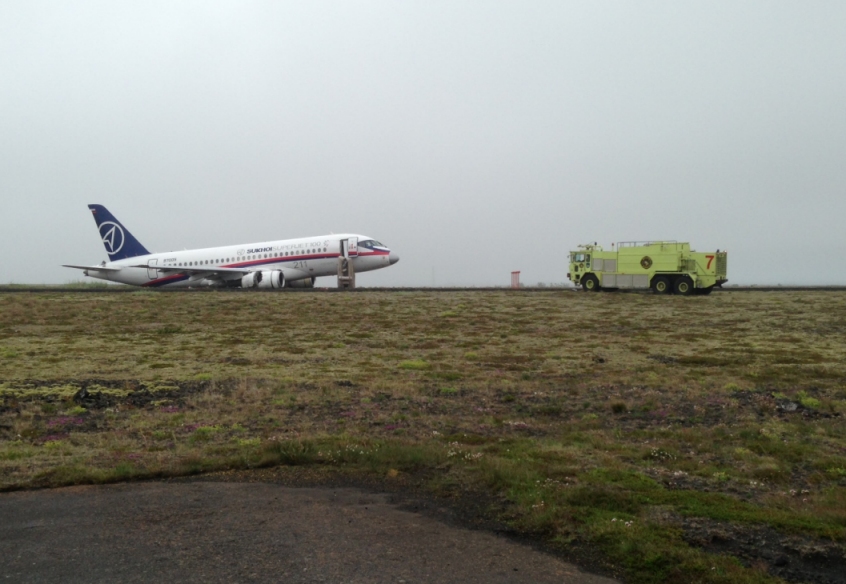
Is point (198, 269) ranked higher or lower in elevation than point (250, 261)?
lower

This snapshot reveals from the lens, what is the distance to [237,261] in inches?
1967

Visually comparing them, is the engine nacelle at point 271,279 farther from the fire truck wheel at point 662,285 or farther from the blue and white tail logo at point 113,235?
the fire truck wheel at point 662,285

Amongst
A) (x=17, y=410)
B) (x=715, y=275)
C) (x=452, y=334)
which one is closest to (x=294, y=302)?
(x=452, y=334)

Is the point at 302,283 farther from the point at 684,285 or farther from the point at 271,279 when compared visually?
the point at 684,285

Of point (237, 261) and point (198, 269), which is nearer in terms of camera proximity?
point (198, 269)

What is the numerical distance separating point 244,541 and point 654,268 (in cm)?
3850

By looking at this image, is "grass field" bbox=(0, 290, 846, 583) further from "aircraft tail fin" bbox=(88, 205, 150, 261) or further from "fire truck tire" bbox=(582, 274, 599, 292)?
"aircraft tail fin" bbox=(88, 205, 150, 261)

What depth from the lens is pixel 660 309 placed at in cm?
2933

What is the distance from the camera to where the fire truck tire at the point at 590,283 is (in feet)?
143

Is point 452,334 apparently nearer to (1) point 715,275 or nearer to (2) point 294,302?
(2) point 294,302

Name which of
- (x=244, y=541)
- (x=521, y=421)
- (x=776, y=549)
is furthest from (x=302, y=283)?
(x=776, y=549)

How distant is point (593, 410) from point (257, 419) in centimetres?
559

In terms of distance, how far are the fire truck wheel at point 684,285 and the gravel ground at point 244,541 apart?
35.6m

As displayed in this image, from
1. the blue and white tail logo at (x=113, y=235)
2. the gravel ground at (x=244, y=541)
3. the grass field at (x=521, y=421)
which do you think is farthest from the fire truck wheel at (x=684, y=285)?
the blue and white tail logo at (x=113, y=235)
